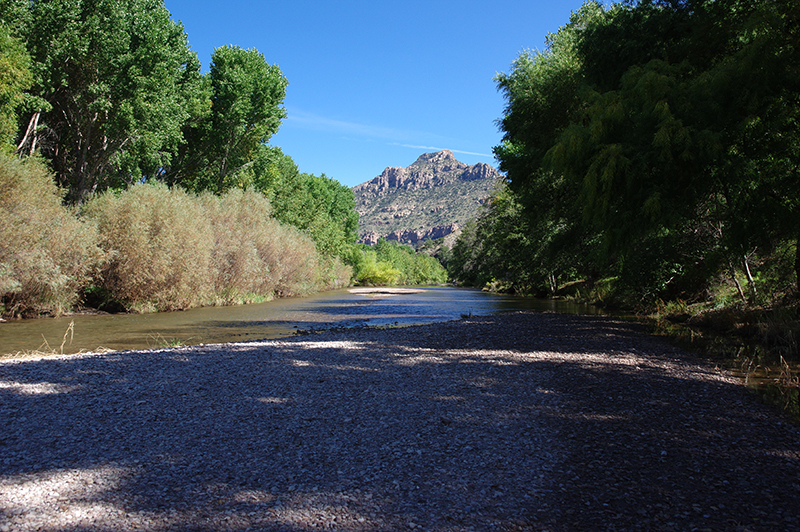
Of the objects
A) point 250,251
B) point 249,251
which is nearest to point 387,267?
point 250,251

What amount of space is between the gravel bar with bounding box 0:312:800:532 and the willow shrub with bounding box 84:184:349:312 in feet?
52.3

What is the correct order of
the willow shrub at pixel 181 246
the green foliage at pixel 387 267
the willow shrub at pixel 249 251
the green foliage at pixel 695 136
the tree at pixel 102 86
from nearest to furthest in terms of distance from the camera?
the green foliage at pixel 695 136, the tree at pixel 102 86, the willow shrub at pixel 181 246, the willow shrub at pixel 249 251, the green foliage at pixel 387 267

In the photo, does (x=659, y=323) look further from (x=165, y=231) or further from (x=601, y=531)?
(x=165, y=231)

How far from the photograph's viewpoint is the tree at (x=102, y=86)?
2170 centimetres

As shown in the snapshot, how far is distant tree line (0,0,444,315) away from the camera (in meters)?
18.6

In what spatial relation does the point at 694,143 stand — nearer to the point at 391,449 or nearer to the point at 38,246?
the point at 391,449

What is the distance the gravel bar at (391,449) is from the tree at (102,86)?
20130mm

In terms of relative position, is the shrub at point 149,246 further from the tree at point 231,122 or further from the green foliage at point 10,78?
the tree at point 231,122

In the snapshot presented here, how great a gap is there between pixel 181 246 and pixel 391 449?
76.8 feet

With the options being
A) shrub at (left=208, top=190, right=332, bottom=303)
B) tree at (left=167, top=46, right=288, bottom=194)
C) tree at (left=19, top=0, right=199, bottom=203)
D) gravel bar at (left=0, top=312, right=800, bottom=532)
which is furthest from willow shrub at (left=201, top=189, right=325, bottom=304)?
gravel bar at (left=0, top=312, right=800, bottom=532)

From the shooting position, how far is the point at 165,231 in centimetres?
2352

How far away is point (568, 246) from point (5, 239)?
23.5m

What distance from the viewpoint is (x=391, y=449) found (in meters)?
4.43

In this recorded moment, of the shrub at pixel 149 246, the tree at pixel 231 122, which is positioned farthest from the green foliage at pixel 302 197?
the shrub at pixel 149 246
